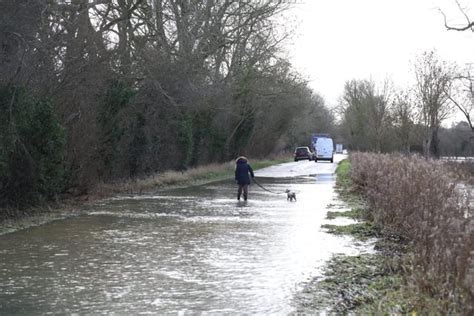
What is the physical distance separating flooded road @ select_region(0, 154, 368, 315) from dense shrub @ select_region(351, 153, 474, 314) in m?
1.25

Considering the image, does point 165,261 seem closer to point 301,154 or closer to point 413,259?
point 413,259

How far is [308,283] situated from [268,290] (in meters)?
0.76

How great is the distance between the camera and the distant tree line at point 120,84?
53.0ft

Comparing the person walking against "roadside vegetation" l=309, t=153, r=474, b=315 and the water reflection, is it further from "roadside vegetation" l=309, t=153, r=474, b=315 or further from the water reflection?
"roadside vegetation" l=309, t=153, r=474, b=315

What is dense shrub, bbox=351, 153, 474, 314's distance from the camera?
238 inches

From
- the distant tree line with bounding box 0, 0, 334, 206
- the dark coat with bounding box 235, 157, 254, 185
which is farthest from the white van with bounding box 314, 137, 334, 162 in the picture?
the dark coat with bounding box 235, 157, 254, 185

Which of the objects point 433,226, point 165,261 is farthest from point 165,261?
point 433,226

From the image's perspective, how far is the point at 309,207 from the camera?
2067 centimetres

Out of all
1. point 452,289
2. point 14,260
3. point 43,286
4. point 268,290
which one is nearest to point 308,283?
point 268,290

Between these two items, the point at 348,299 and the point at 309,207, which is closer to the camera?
the point at 348,299

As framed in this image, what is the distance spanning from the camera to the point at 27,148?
16766mm

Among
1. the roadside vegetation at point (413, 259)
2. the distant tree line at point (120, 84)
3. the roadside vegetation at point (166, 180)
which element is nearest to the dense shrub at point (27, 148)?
the distant tree line at point (120, 84)

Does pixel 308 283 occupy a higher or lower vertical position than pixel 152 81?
lower

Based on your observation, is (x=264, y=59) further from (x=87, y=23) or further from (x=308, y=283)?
(x=308, y=283)
